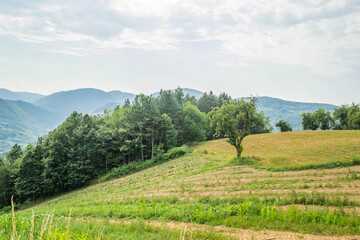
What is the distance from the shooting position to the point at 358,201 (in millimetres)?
10039

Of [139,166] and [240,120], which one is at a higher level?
[240,120]

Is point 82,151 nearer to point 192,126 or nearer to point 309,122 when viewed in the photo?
point 192,126

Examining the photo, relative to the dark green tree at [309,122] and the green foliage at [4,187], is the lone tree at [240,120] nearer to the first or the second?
the green foliage at [4,187]

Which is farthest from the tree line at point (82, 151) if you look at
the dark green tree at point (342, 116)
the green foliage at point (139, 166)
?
the dark green tree at point (342, 116)

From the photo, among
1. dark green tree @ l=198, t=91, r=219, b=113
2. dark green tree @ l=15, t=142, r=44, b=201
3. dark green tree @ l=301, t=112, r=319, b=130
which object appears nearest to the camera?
dark green tree @ l=15, t=142, r=44, b=201

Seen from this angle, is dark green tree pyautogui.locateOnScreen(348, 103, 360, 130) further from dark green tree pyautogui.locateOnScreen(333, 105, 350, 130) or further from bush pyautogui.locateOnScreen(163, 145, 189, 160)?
bush pyautogui.locateOnScreen(163, 145, 189, 160)

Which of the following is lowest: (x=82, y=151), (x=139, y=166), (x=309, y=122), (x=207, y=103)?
(x=139, y=166)

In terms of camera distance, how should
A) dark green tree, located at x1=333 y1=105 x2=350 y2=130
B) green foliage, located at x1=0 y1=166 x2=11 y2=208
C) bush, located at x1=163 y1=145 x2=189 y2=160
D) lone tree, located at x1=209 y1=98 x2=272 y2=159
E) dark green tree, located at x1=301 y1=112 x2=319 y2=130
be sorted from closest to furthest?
lone tree, located at x1=209 y1=98 x2=272 y2=159, green foliage, located at x1=0 y1=166 x2=11 y2=208, bush, located at x1=163 y1=145 x2=189 y2=160, dark green tree, located at x1=333 y1=105 x2=350 y2=130, dark green tree, located at x1=301 y1=112 x2=319 y2=130

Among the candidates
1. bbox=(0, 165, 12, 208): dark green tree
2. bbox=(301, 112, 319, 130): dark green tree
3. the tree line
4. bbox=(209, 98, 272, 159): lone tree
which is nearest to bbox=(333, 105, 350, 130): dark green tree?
bbox=(301, 112, 319, 130): dark green tree

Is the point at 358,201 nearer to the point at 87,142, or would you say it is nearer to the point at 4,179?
the point at 87,142

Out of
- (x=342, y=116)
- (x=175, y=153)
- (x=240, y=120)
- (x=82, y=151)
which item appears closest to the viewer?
(x=240, y=120)

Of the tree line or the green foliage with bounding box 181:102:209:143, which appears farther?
the green foliage with bounding box 181:102:209:143

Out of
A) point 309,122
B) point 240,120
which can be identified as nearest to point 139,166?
point 240,120

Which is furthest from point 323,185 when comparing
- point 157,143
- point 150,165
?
point 157,143
